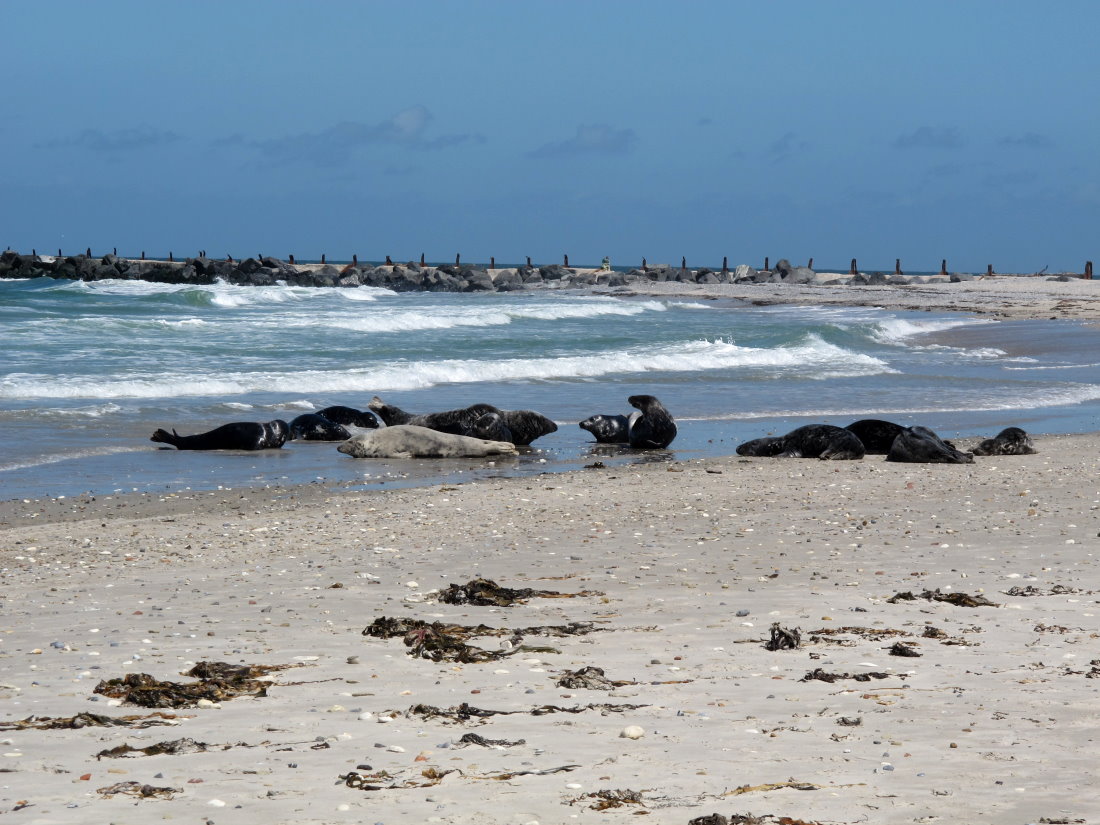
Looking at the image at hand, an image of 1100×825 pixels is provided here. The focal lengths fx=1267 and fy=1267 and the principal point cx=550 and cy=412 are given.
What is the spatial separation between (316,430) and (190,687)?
982 centimetres

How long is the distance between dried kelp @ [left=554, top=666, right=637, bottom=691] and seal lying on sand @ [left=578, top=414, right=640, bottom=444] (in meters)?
9.48

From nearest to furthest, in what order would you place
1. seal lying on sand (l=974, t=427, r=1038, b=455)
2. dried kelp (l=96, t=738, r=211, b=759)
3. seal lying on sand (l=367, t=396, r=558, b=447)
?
1. dried kelp (l=96, t=738, r=211, b=759)
2. seal lying on sand (l=974, t=427, r=1038, b=455)
3. seal lying on sand (l=367, t=396, r=558, b=447)

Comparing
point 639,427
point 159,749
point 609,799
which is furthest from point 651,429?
point 609,799

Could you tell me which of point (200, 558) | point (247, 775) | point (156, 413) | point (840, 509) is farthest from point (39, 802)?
point (156, 413)

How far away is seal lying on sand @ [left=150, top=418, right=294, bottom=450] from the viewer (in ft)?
43.3

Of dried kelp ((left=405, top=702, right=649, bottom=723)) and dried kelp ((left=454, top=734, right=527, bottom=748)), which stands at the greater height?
dried kelp ((left=454, top=734, right=527, bottom=748))

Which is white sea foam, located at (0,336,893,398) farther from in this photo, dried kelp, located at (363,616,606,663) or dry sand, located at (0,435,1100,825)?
dried kelp, located at (363,616,606,663)

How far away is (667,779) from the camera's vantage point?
11.8ft

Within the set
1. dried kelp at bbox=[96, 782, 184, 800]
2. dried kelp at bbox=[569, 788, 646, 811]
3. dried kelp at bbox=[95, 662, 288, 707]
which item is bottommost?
dried kelp at bbox=[95, 662, 288, 707]

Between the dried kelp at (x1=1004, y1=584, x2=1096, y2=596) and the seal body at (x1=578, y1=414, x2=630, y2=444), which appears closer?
the dried kelp at (x1=1004, y1=584, x2=1096, y2=596)

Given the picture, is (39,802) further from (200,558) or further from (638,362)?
→ (638,362)

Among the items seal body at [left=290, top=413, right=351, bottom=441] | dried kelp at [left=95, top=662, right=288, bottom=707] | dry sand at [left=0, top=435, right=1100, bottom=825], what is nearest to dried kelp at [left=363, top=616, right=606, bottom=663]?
dry sand at [left=0, top=435, right=1100, bottom=825]

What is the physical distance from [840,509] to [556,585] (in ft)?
10.9

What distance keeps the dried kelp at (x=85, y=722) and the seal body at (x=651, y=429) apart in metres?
9.83
